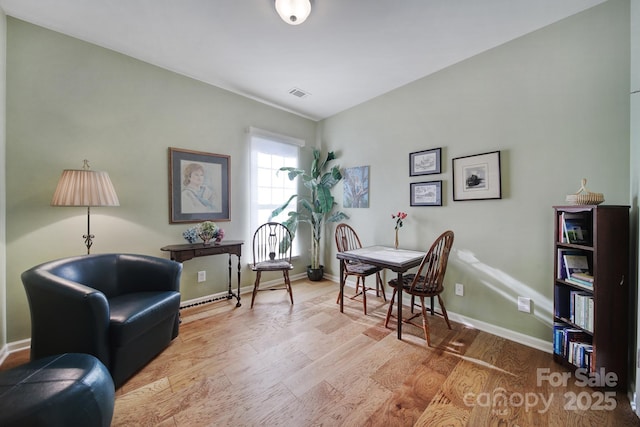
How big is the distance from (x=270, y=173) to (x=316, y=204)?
33.1 inches

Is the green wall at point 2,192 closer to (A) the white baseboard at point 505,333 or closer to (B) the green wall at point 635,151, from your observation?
(A) the white baseboard at point 505,333

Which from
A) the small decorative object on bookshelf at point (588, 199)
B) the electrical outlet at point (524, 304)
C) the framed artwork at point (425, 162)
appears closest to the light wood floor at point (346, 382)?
the electrical outlet at point (524, 304)

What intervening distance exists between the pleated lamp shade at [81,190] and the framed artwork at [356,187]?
269 centimetres

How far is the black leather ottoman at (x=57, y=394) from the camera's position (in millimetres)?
871

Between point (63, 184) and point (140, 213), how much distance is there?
67 cm

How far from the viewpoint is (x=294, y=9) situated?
1.70 meters

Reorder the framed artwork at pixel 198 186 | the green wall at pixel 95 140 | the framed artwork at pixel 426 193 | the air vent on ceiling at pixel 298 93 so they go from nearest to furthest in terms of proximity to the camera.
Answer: the green wall at pixel 95 140 → the framed artwork at pixel 426 193 → the framed artwork at pixel 198 186 → the air vent on ceiling at pixel 298 93

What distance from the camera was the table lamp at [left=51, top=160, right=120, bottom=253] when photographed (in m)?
1.86

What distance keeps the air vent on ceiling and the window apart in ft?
2.04

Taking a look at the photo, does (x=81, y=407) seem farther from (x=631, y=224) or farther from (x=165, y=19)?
(x=631, y=224)

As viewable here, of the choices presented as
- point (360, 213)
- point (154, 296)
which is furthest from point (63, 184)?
point (360, 213)

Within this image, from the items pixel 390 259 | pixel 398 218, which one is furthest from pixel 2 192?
pixel 398 218

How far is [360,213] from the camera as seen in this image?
344 cm

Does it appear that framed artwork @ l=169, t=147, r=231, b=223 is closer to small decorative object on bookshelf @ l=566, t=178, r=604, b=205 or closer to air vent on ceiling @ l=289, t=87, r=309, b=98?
air vent on ceiling @ l=289, t=87, r=309, b=98
